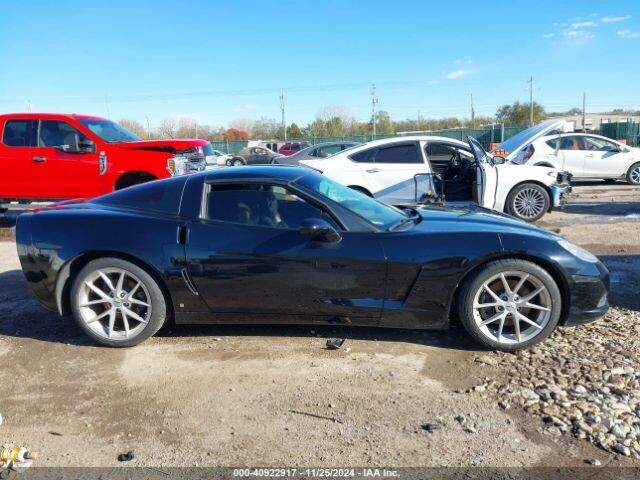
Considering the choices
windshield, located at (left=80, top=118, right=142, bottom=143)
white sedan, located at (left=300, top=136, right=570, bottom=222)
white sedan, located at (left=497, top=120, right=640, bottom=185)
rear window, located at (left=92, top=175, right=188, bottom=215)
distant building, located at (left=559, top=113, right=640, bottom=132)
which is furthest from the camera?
distant building, located at (left=559, top=113, right=640, bottom=132)

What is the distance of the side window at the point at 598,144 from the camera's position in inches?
551

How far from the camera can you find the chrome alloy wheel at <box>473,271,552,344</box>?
11.9ft

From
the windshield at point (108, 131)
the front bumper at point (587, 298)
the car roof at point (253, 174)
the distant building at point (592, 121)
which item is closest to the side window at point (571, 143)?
the windshield at point (108, 131)

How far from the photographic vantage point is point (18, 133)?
8.77m

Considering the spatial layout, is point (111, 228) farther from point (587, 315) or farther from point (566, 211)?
point (566, 211)

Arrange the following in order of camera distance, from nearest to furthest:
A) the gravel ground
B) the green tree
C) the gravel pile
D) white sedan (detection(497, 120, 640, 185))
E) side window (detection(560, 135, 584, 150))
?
the gravel ground, the gravel pile, white sedan (detection(497, 120, 640, 185)), side window (detection(560, 135, 584, 150)), the green tree

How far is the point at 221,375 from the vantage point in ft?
11.5

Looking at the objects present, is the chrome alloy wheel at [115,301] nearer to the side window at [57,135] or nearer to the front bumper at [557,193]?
the side window at [57,135]

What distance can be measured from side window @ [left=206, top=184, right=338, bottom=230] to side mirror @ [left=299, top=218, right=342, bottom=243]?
14cm

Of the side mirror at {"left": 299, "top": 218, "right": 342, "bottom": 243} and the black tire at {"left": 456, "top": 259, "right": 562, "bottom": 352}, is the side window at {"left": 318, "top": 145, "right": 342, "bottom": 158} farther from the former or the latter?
the black tire at {"left": 456, "top": 259, "right": 562, "bottom": 352}

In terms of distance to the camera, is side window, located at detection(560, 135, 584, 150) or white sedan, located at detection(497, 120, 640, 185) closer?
white sedan, located at detection(497, 120, 640, 185)

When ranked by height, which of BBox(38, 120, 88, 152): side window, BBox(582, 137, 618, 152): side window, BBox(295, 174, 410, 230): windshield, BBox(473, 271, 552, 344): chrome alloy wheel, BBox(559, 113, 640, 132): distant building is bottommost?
BBox(473, 271, 552, 344): chrome alloy wheel

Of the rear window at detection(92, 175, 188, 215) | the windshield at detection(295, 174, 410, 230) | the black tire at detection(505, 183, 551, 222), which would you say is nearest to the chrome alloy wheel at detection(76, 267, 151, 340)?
the rear window at detection(92, 175, 188, 215)

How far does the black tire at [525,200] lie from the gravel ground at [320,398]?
4.32 metres
